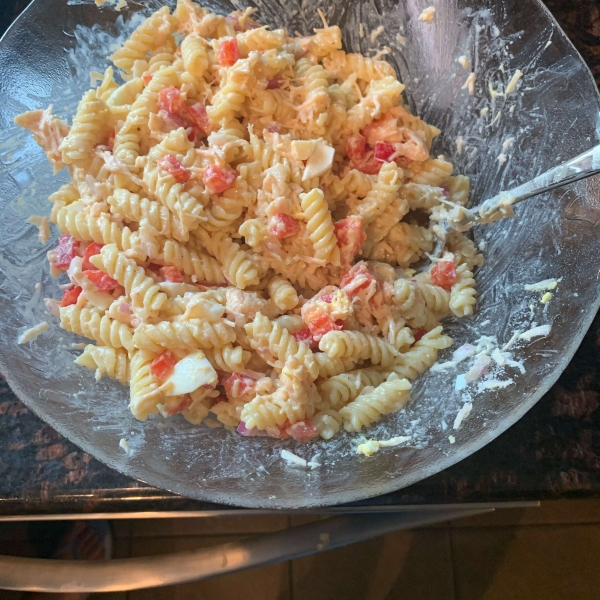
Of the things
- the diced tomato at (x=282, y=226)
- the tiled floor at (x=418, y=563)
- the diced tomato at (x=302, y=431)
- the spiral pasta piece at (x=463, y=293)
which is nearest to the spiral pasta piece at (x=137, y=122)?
the diced tomato at (x=282, y=226)

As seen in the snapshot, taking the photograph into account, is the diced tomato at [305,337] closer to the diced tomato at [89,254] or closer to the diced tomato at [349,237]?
the diced tomato at [349,237]

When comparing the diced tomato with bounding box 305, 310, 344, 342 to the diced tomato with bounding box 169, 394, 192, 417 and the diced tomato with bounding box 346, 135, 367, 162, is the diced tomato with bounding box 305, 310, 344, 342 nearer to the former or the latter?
the diced tomato with bounding box 169, 394, 192, 417

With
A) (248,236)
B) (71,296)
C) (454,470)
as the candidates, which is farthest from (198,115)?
(454,470)

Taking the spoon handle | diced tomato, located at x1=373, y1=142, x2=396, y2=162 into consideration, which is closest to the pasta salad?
diced tomato, located at x1=373, y1=142, x2=396, y2=162

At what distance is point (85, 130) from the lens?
167 cm

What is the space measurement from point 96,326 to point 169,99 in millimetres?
732

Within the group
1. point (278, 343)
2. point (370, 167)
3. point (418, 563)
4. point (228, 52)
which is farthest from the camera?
point (418, 563)

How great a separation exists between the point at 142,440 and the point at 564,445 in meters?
1.21

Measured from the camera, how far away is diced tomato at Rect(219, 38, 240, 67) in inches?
68.5

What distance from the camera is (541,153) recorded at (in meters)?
1.73

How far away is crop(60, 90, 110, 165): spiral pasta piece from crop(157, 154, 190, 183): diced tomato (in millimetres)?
252

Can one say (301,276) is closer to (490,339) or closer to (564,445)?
(490,339)

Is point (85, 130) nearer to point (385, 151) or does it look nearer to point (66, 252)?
point (66, 252)

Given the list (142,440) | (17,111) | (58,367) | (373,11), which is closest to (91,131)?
(17,111)
